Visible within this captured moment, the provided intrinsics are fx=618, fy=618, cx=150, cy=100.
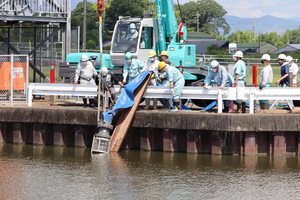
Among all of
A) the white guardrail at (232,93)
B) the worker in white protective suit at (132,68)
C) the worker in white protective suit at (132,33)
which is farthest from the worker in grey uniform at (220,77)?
the worker in white protective suit at (132,33)

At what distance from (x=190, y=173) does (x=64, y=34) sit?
1108 cm

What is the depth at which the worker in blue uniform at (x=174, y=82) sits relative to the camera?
1612 centimetres

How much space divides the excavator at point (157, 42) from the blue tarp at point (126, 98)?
4142 mm

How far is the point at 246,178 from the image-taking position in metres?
13.5

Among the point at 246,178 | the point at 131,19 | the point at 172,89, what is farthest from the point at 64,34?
the point at 246,178

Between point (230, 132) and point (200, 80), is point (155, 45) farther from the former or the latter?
point (230, 132)

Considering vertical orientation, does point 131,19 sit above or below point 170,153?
above

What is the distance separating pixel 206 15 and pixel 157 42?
153470 millimetres

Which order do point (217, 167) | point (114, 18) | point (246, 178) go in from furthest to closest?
point (114, 18), point (217, 167), point (246, 178)

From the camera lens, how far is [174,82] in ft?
53.2

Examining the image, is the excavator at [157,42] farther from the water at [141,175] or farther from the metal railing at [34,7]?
the water at [141,175]

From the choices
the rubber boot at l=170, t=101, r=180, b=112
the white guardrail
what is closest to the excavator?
the white guardrail

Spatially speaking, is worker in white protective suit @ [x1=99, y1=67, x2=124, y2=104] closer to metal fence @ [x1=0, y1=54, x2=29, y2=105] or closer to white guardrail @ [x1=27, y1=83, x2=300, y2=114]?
white guardrail @ [x1=27, y1=83, x2=300, y2=114]

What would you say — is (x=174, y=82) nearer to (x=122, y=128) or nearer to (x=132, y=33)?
(x=122, y=128)
